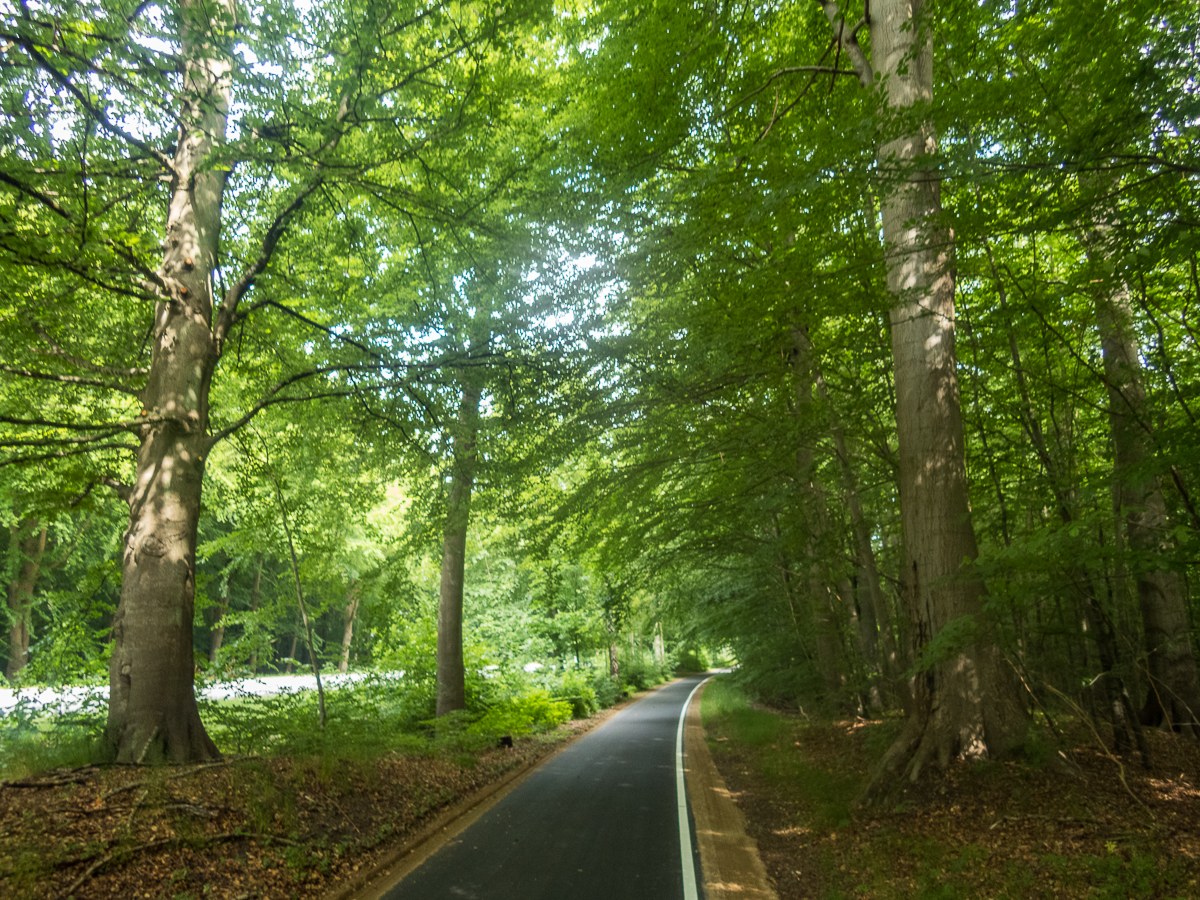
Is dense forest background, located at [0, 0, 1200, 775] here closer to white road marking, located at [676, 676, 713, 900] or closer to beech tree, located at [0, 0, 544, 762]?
beech tree, located at [0, 0, 544, 762]

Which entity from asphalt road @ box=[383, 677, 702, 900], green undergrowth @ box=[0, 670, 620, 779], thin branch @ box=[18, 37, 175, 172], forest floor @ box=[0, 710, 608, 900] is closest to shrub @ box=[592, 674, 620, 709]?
green undergrowth @ box=[0, 670, 620, 779]

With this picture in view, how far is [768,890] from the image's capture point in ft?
19.8

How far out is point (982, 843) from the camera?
5605 mm

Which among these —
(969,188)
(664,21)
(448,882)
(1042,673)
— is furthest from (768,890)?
(664,21)

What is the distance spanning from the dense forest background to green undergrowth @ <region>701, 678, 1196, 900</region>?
53 cm

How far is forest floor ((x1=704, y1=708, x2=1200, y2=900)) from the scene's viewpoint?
4.82 meters

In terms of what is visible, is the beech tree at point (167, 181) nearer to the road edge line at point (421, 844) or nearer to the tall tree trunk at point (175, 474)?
the tall tree trunk at point (175, 474)

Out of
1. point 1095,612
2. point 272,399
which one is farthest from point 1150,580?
point 272,399

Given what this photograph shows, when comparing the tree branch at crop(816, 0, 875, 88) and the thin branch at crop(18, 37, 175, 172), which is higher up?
the tree branch at crop(816, 0, 875, 88)

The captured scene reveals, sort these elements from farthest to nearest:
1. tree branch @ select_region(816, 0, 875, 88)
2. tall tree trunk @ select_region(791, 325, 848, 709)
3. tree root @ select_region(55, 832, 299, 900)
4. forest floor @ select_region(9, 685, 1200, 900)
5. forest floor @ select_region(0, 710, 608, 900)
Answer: tall tree trunk @ select_region(791, 325, 848, 709)
tree branch @ select_region(816, 0, 875, 88)
forest floor @ select_region(9, 685, 1200, 900)
forest floor @ select_region(0, 710, 608, 900)
tree root @ select_region(55, 832, 299, 900)

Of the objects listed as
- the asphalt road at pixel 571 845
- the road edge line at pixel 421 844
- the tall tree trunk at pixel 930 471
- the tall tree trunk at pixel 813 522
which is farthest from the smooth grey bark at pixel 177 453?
the tall tree trunk at pixel 813 522

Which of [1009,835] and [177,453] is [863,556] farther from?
[177,453]

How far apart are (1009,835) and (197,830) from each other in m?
6.73

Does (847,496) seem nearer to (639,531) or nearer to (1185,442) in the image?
(639,531)
